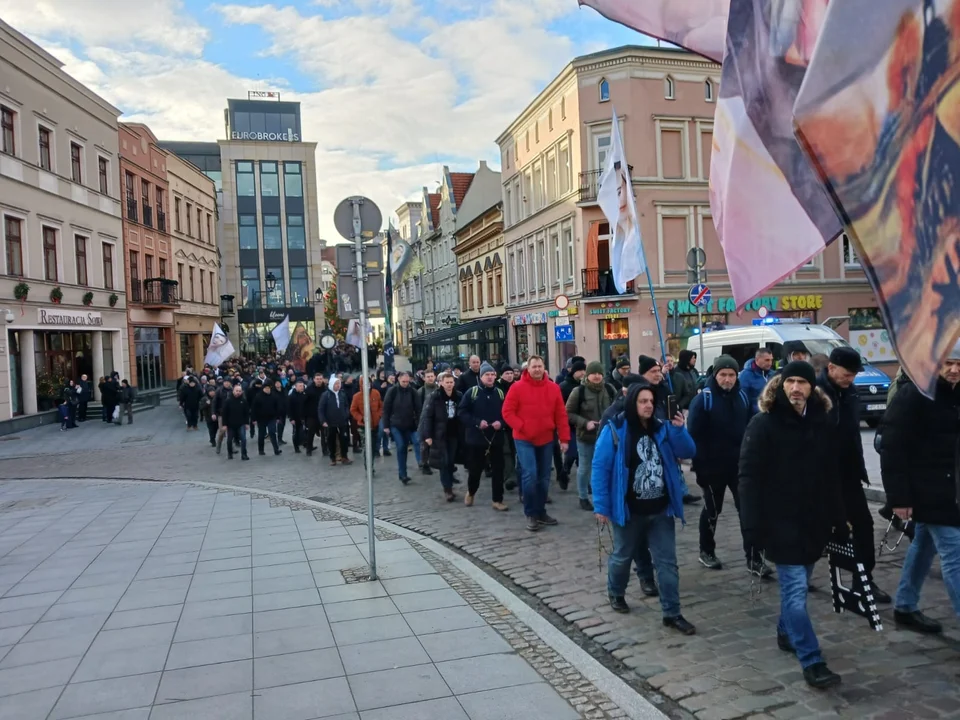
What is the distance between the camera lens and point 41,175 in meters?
26.8

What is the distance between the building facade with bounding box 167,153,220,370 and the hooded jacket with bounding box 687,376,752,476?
130 ft

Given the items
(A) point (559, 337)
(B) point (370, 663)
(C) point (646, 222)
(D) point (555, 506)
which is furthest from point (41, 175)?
(B) point (370, 663)

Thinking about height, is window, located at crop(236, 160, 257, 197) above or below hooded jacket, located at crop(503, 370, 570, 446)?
above

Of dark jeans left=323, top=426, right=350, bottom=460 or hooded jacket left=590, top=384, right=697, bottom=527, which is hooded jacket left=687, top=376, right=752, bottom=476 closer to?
hooded jacket left=590, top=384, right=697, bottom=527

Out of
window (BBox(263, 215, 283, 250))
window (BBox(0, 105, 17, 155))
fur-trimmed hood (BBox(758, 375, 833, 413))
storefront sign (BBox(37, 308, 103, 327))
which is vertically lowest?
fur-trimmed hood (BBox(758, 375, 833, 413))

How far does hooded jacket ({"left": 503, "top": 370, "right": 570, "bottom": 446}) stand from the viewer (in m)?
8.30

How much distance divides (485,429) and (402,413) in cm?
341

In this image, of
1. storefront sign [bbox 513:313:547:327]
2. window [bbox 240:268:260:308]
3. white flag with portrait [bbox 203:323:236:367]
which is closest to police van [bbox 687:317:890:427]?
storefront sign [bbox 513:313:547:327]

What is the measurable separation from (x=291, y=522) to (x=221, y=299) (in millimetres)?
49404

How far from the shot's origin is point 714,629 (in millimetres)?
5059

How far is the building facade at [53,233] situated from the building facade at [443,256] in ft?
82.8

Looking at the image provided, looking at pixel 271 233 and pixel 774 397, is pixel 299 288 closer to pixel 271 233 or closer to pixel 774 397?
pixel 271 233

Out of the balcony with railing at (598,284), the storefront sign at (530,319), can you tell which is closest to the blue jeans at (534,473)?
the balcony with railing at (598,284)

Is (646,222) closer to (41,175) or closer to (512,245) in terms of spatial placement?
(512,245)
